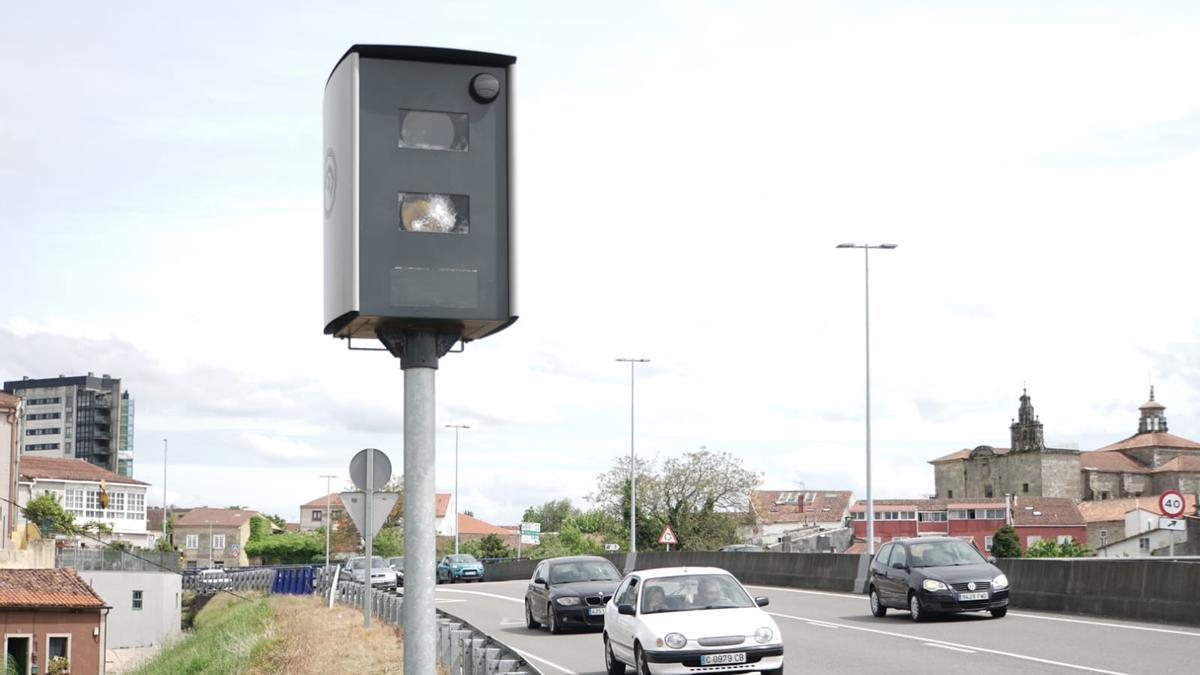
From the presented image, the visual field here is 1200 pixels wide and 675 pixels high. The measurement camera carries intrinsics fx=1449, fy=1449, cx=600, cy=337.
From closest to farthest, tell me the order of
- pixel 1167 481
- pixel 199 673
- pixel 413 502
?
1. pixel 413 502
2. pixel 199 673
3. pixel 1167 481

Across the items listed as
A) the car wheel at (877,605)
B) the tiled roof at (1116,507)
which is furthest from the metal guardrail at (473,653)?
the tiled roof at (1116,507)

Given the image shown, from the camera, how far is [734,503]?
10306 centimetres

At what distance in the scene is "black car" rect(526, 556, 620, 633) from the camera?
2530 centimetres

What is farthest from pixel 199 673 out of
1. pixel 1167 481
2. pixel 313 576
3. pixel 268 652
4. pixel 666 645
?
pixel 1167 481

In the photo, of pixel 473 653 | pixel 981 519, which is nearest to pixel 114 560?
pixel 473 653

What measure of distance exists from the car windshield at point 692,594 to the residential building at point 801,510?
5775 inches

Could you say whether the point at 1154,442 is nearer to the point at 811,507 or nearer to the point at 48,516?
the point at 811,507

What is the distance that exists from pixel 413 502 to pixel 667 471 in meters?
96.5

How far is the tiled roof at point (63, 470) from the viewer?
12569 centimetres

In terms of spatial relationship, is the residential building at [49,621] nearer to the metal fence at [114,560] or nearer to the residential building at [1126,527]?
the metal fence at [114,560]

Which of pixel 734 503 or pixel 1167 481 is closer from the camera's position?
pixel 734 503

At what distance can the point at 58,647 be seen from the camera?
62.4 meters

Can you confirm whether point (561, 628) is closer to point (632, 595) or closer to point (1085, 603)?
point (632, 595)

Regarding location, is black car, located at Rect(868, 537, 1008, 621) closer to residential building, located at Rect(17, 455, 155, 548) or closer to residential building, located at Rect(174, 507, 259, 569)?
residential building, located at Rect(17, 455, 155, 548)
